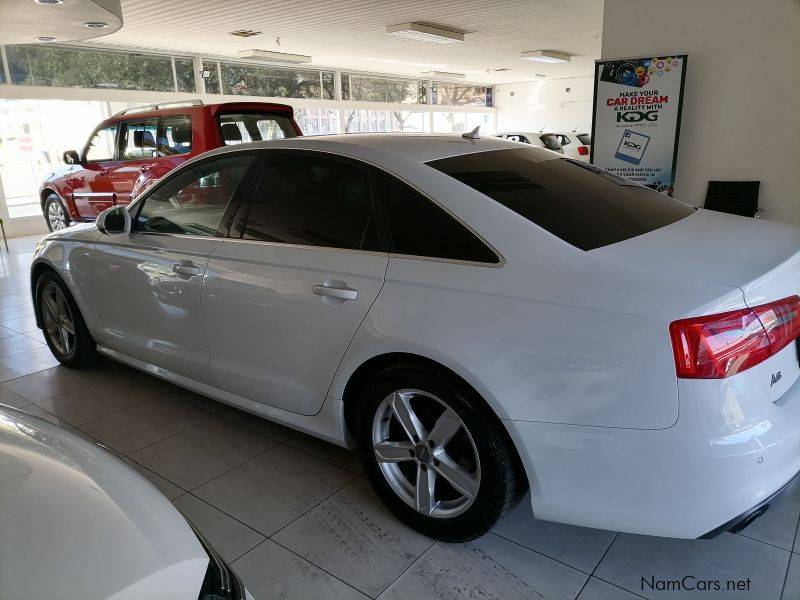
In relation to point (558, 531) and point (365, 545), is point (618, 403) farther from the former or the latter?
point (365, 545)

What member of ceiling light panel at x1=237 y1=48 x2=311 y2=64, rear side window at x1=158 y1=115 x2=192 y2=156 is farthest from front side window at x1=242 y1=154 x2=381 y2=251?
ceiling light panel at x1=237 y1=48 x2=311 y2=64

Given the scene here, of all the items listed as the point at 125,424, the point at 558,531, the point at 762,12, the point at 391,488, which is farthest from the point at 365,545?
the point at 762,12

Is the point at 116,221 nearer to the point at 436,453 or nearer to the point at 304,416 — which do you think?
the point at 304,416

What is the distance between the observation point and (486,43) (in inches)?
455

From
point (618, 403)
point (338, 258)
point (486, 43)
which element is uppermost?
point (486, 43)

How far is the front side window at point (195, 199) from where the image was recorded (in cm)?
276

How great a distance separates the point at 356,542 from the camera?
2207 mm

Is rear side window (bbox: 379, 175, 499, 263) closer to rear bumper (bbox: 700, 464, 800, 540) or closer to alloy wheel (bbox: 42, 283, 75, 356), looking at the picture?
rear bumper (bbox: 700, 464, 800, 540)

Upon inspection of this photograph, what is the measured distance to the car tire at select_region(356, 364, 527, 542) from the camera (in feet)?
6.28

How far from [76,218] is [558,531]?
27.2 feet

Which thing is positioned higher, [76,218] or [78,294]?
[78,294]

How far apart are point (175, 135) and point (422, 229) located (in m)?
5.41

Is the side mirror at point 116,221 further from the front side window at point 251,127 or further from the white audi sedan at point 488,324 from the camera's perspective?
the front side window at point 251,127

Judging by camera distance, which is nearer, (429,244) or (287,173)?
(429,244)
